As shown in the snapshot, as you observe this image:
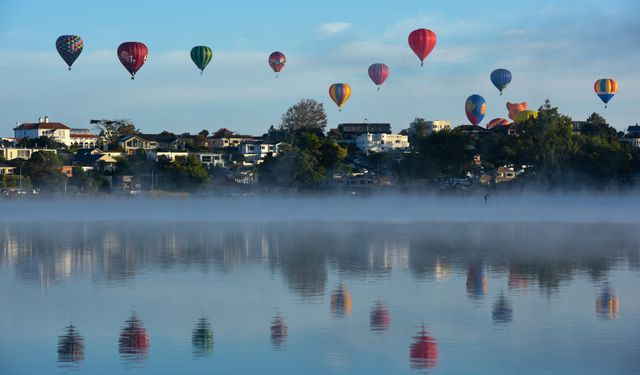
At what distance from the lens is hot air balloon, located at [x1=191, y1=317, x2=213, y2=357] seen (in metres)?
17.2

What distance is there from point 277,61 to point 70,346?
323 feet

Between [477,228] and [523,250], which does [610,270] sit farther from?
[477,228]

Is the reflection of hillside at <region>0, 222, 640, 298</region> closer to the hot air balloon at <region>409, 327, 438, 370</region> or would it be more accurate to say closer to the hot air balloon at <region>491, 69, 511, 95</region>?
the hot air balloon at <region>409, 327, 438, 370</region>

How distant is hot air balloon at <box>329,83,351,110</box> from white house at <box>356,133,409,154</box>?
34.5m

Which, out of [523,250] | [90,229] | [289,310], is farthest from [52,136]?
[289,310]

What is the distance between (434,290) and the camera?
23.7 m

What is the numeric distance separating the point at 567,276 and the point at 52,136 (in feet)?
481

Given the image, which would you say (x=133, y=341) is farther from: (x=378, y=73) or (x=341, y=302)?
(x=378, y=73)

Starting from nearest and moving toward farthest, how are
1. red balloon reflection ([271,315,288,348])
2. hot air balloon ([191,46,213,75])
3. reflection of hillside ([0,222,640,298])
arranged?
red balloon reflection ([271,315,288,348]) → reflection of hillside ([0,222,640,298]) → hot air balloon ([191,46,213,75])

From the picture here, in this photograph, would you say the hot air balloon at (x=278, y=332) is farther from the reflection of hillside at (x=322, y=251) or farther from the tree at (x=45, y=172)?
the tree at (x=45, y=172)

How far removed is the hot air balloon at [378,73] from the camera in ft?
362

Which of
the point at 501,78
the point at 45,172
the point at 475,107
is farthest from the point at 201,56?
the point at 475,107

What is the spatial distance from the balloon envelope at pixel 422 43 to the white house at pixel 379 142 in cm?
6273

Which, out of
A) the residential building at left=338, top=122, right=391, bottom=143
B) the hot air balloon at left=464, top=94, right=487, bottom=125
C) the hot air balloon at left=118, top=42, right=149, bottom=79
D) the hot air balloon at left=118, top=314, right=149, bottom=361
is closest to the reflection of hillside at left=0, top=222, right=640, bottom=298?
the hot air balloon at left=118, top=314, right=149, bottom=361
